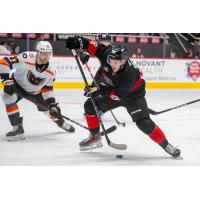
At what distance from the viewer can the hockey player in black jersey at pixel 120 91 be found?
2.47m

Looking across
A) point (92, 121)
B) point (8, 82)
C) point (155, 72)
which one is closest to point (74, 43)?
point (92, 121)

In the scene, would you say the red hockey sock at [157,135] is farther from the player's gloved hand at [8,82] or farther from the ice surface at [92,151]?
the player's gloved hand at [8,82]

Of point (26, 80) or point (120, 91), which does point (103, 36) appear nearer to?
point (26, 80)

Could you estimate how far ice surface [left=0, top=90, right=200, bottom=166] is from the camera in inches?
102

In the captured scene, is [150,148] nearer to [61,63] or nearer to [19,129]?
[19,129]

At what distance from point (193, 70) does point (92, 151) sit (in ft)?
13.5

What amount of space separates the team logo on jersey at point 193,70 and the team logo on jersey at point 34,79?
378 centimetres

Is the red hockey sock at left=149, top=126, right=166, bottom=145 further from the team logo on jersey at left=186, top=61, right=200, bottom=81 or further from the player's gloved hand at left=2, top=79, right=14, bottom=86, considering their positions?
the team logo on jersey at left=186, top=61, right=200, bottom=81

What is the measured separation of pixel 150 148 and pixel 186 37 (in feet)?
10.7

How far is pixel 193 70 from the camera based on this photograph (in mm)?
6598

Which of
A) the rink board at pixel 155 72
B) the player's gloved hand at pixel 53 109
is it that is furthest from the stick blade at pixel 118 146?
the rink board at pixel 155 72

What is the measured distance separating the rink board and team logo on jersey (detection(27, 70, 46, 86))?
2.23 metres

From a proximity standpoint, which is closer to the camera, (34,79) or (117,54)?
(117,54)
